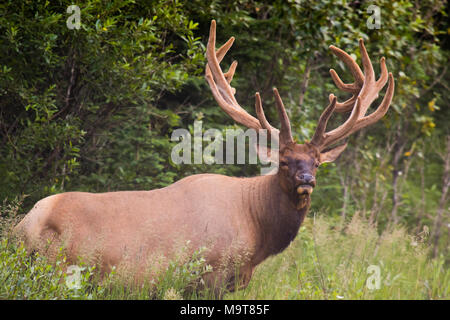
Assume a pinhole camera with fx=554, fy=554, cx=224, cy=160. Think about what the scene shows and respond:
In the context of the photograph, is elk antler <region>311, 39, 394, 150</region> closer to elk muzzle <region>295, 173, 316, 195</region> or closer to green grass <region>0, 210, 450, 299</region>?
elk muzzle <region>295, 173, 316, 195</region>

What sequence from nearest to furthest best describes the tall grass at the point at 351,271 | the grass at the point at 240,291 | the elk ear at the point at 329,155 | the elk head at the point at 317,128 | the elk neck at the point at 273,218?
the grass at the point at 240,291
the tall grass at the point at 351,271
the elk head at the point at 317,128
the elk neck at the point at 273,218
the elk ear at the point at 329,155

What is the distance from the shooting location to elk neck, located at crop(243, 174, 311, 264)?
4938mm

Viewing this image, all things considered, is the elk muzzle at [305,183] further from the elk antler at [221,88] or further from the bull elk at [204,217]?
the elk antler at [221,88]

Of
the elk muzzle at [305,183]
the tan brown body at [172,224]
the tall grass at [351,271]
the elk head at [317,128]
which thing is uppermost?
the elk head at [317,128]

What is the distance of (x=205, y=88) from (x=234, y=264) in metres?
3.87

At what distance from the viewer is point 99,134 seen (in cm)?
672

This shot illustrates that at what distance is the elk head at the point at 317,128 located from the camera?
4.70 m

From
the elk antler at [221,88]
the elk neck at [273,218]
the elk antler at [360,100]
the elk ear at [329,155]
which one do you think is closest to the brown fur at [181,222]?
the elk neck at [273,218]

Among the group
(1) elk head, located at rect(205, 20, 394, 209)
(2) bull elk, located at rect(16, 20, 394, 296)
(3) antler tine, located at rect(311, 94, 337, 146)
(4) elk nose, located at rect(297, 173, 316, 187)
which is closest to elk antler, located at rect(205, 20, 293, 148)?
(1) elk head, located at rect(205, 20, 394, 209)

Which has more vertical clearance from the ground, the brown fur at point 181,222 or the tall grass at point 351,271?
the brown fur at point 181,222

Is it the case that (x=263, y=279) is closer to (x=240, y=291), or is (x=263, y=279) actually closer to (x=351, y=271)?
(x=240, y=291)

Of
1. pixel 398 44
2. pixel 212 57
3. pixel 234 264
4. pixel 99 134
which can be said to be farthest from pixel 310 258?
pixel 398 44

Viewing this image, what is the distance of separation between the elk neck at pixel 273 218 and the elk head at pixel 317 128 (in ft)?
0.38
